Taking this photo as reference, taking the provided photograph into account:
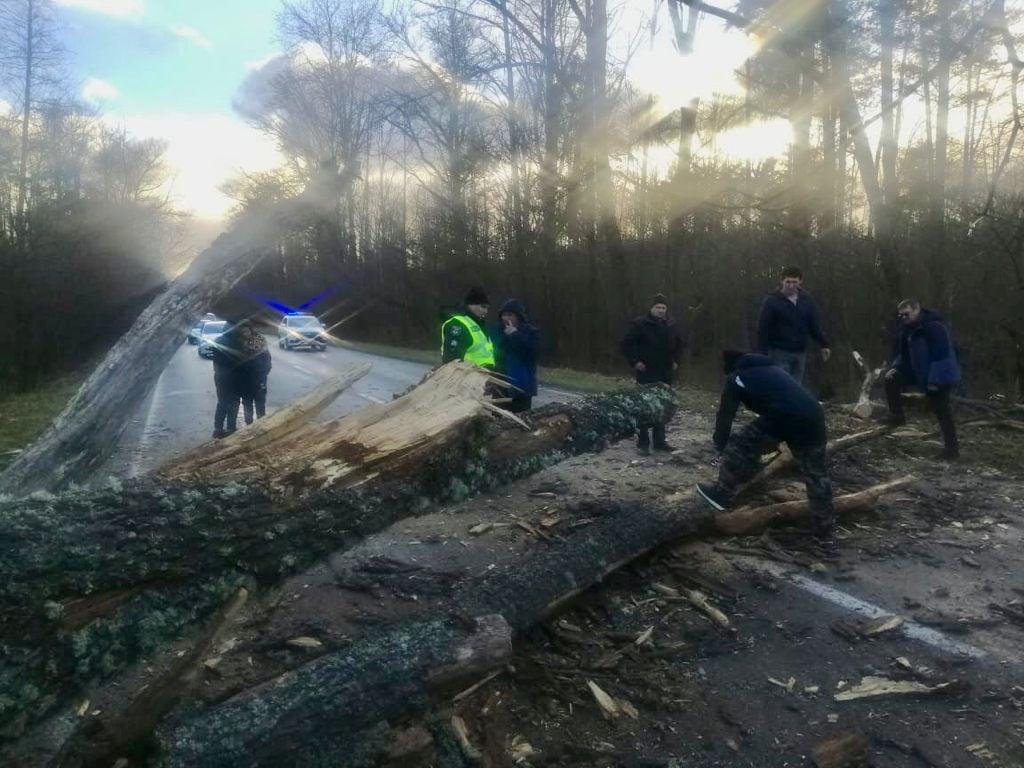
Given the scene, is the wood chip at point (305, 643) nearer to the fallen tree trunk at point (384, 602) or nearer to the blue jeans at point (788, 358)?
the fallen tree trunk at point (384, 602)

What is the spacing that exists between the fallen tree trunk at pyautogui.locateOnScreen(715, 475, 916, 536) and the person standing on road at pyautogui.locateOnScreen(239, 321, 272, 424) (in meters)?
5.31

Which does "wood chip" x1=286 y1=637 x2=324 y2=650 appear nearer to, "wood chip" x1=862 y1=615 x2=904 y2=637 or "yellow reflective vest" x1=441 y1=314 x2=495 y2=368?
"wood chip" x1=862 y1=615 x2=904 y2=637

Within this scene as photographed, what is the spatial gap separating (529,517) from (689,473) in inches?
82.8

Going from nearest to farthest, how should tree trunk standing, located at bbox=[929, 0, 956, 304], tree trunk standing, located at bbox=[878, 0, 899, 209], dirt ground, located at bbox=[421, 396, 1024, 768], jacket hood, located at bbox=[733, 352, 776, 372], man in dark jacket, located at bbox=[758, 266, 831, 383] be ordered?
1. dirt ground, located at bbox=[421, 396, 1024, 768]
2. jacket hood, located at bbox=[733, 352, 776, 372]
3. man in dark jacket, located at bbox=[758, 266, 831, 383]
4. tree trunk standing, located at bbox=[929, 0, 956, 304]
5. tree trunk standing, located at bbox=[878, 0, 899, 209]

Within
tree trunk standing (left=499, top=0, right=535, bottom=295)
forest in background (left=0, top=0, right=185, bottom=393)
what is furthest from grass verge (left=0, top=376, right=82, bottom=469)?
tree trunk standing (left=499, top=0, right=535, bottom=295)

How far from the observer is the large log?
9.28 feet

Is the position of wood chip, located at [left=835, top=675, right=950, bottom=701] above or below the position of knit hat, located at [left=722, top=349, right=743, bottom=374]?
below

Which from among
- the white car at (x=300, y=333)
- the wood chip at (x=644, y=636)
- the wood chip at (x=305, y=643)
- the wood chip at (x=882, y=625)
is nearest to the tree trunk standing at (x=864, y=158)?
the wood chip at (x=882, y=625)

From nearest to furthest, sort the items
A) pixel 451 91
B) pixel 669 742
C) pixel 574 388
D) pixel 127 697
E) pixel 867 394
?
pixel 669 742
pixel 127 697
pixel 867 394
pixel 574 388
pixel 451 91

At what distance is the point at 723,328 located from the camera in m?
16.5

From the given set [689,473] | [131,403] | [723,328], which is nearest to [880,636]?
[689,473]

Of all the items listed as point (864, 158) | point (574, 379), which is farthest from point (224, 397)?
point (864, 158)

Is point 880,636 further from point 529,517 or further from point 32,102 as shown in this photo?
point 32,102

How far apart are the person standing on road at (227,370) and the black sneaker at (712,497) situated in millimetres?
5321
